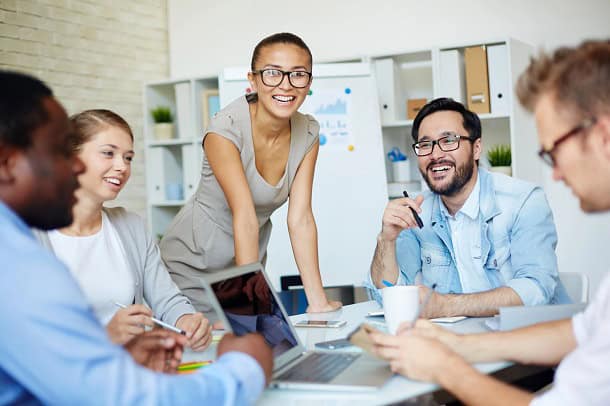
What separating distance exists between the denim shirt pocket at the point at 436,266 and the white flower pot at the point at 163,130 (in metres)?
2.87

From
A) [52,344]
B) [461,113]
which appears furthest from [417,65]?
[52,344]

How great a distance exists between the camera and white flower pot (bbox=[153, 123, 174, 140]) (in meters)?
4.76

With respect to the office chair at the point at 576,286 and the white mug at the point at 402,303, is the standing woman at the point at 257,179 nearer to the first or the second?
the white mug at the point at 402,303

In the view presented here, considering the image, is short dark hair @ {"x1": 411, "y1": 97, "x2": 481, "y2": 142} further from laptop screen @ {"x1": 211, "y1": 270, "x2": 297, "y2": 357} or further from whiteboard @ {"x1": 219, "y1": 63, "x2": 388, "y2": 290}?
whiteboard @ {"x1": 219, "y1": 63, "x2": 388, "y2": 290}

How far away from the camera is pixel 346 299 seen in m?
4.00

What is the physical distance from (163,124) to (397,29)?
1666 mm

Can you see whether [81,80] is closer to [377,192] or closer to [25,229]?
[377,192]

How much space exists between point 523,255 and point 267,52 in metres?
0.98

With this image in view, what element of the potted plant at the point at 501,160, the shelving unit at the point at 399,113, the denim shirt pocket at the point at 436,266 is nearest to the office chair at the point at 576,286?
the denim shirt pocket at the point at 436,266

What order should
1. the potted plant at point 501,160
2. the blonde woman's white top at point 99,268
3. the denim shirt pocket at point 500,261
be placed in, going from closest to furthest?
the blonde woman's white top at point 99,268
the denim shirt pocket at point 500,261
the potted plant at point 501,160

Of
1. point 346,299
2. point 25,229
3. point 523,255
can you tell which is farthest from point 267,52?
point 346,299

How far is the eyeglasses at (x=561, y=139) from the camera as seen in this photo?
1139mm

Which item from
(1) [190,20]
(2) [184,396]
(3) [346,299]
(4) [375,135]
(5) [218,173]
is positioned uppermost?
(1) [190,20]

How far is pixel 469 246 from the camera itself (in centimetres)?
215
